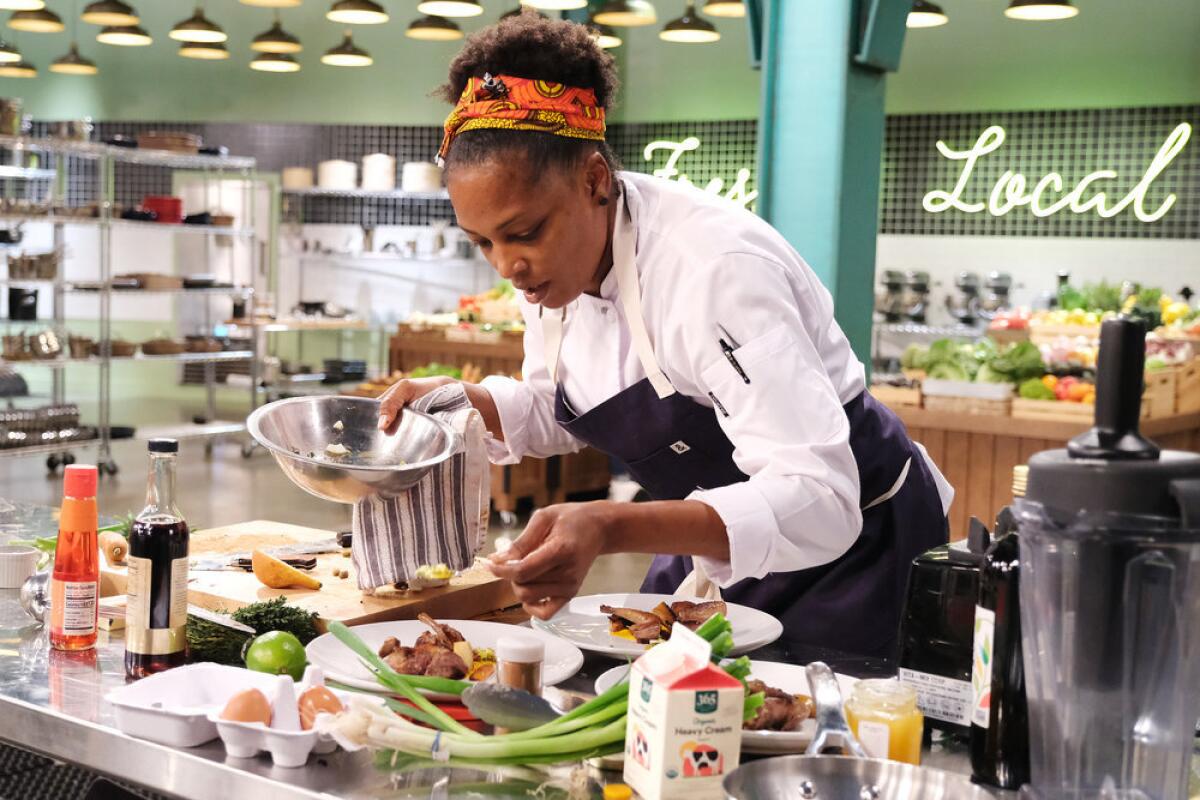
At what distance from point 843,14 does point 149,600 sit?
4.19 metres

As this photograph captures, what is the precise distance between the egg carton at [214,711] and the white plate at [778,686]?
34 centimetres

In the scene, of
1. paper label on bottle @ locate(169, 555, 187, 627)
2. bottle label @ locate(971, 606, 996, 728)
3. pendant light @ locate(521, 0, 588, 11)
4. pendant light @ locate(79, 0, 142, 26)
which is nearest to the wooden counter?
pendant light @ locate(521, 0, 588, 11)

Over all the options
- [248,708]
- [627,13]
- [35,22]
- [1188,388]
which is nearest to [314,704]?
[248,708]

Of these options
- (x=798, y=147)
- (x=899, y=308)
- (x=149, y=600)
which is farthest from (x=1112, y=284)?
(x=149, y=600)

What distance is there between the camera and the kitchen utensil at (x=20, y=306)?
909 centimetres

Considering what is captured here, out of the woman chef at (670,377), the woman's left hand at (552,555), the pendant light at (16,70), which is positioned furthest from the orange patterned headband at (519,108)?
the pendant light at (16,70)

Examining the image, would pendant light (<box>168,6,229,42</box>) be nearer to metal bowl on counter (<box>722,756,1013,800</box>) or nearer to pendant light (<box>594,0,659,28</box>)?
pendant light (<box>594,0,659,28</box>)

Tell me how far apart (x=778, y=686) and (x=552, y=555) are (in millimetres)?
379

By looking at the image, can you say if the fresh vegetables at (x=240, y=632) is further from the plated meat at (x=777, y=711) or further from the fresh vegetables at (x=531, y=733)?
the plated meat at (x=777, y=711)

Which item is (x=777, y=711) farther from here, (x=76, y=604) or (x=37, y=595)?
(x=37, y=595)

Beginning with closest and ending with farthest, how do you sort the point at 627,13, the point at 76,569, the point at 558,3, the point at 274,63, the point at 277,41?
1. the point at 76,569
2. the point at 558,3
3. the point at 627,13
4. the point at 277,41
5. the point at 274,63

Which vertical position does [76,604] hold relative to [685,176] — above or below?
below

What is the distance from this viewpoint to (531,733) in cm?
141

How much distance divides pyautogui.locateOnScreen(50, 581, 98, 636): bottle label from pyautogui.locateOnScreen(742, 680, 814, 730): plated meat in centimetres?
91
